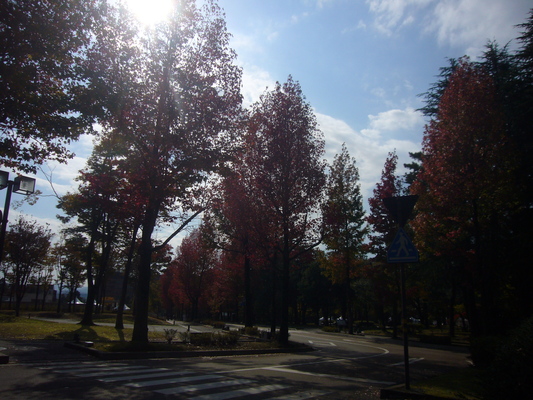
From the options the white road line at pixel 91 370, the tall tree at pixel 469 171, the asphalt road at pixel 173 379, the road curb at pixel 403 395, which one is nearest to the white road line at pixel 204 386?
the asphalt road at pixel 173 379

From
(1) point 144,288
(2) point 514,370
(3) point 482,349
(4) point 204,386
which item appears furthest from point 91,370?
(3) point 482,349

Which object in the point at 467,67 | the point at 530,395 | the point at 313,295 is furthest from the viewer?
the point at 313,295

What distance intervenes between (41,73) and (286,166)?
12937 millimetres

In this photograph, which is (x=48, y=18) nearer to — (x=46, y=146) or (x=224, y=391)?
(x=46, y=146)

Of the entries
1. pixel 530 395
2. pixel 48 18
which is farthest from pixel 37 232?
pixel 530 395

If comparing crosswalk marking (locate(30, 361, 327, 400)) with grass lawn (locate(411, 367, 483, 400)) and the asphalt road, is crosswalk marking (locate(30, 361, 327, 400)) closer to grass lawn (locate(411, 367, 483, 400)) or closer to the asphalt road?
the asphalt road

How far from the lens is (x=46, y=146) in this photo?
44.0ft

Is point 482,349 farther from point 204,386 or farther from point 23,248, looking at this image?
point 23,248

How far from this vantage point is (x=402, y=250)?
861 cm

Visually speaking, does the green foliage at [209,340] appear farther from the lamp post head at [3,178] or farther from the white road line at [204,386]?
the lamp post head at [3,178]

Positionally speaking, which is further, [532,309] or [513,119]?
[513,119]

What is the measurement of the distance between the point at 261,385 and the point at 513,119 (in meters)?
19.0

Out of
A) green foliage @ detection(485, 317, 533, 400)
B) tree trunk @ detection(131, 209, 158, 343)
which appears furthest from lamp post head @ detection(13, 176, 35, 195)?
green foliage @ detection(485, 317, 533, 400)

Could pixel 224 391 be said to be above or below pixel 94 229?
below
